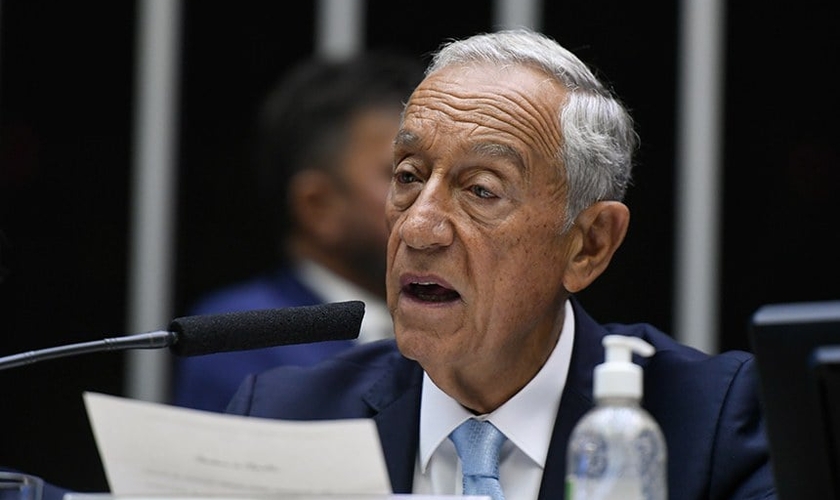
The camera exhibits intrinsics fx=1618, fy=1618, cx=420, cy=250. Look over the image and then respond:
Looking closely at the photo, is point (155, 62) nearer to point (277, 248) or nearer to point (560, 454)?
point (277, 248)

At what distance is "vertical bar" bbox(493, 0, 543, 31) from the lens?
5.68m

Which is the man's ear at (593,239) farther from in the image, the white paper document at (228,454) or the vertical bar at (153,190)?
the vertical bar at (153,190)

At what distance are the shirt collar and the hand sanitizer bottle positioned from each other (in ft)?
2.60

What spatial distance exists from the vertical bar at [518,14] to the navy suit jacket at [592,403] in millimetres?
2687

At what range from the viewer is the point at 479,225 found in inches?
110

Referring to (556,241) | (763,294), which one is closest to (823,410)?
(556,241)

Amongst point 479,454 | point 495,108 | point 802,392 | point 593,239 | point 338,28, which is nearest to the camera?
point 802,392

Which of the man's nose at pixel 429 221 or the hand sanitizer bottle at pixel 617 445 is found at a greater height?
the man's nose at pixel 429 221

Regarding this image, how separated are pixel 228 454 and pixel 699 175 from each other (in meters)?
3.77

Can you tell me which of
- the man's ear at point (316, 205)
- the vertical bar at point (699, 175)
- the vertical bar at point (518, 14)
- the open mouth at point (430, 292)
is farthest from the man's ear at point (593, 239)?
the vertical bar at point (518, 14)

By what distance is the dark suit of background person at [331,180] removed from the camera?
4980 millimetres

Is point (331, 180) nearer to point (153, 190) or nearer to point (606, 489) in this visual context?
point (153, 190)

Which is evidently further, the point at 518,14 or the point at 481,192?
the point at 518,14

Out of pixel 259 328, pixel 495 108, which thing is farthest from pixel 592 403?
pixel 259 328
